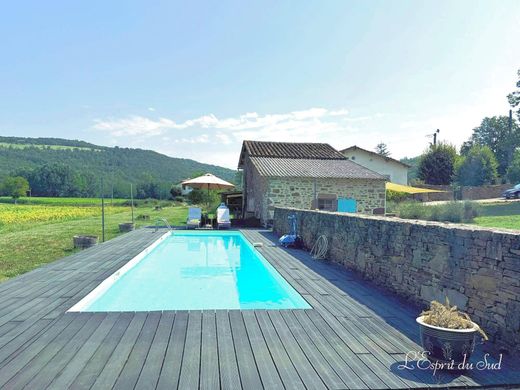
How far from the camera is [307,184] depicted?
17.1 meters

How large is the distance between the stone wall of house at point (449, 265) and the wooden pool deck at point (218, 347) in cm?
33

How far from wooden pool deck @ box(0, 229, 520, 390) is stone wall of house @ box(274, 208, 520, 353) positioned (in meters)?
0.33

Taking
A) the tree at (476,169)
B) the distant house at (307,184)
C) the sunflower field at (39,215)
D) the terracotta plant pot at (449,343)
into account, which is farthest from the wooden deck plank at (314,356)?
the tree at (476,169)

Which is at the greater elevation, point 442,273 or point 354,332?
point 442,273

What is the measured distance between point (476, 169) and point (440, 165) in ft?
11.0

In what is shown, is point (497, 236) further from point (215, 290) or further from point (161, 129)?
point (161, 129)

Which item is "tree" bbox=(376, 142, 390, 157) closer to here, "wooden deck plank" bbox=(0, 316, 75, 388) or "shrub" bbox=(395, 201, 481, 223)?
"shrub" bbox=(395, 201, 481, 223)

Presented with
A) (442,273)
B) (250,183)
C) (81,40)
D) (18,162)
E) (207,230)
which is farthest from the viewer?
(18,162)

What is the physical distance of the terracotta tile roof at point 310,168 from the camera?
17.0m

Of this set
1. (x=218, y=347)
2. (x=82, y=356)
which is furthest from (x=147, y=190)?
(x=218, y=347)

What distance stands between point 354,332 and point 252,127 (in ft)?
72.8

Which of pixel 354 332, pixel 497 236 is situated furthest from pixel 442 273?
pixel 354 332

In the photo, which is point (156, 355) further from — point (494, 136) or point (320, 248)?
point (494, 136)

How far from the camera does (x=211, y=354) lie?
10.7ft
